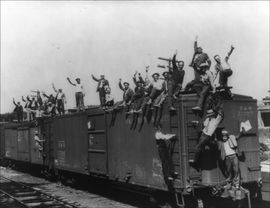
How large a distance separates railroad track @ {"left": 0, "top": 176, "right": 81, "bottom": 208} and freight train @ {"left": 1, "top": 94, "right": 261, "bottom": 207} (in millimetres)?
1433

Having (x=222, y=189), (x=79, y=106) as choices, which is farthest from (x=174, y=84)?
(x=79, y=106)

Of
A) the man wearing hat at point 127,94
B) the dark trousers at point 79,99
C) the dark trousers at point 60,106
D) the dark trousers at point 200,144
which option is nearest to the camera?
the dark trousers at point 200,144

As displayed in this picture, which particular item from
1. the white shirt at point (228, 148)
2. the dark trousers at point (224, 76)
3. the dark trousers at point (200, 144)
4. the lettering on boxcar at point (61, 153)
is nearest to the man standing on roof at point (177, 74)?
the dark trousers at point (224, 76)

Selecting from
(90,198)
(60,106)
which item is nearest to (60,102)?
(60,106)

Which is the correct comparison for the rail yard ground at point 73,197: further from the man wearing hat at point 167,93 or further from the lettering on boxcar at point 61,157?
the man wearing hat at point 167,93

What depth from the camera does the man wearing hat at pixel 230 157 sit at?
369 inches

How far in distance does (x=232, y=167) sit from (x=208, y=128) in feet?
3.43

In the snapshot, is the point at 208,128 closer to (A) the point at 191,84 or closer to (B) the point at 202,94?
(B) the point at 202,94

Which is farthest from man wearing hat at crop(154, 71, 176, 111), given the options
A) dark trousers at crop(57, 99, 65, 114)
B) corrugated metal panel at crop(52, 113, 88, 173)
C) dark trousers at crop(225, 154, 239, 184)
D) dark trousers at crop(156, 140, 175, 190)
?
dark trousers at crop(57, 99, 65, 114)

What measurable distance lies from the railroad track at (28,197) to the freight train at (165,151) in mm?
1433

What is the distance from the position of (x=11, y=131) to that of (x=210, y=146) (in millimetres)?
19032

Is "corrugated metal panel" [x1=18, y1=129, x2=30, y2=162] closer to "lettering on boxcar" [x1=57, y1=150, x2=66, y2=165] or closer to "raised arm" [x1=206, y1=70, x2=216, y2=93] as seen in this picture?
"lettering on boxcar" [x1=57, y1=150, x2=66, y2=165]

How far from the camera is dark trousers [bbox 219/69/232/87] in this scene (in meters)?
9.52

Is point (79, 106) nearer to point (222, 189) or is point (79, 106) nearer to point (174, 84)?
point (174, 84)
